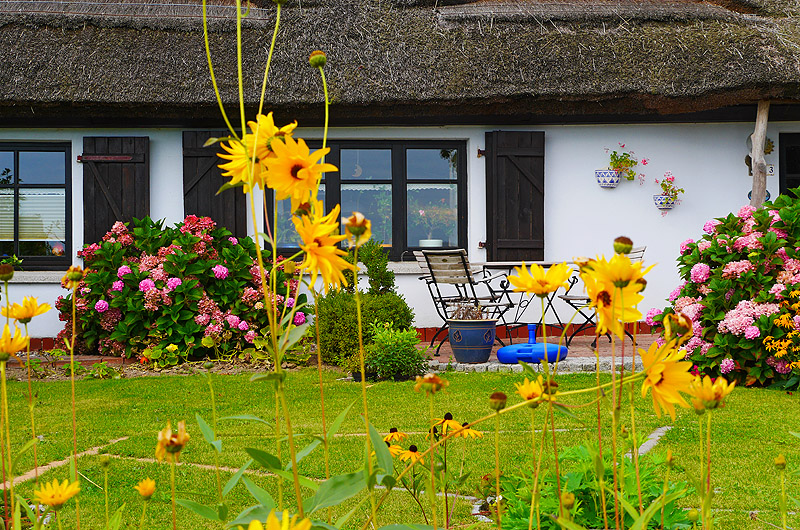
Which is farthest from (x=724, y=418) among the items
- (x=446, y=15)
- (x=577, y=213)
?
(x=446, y=15)

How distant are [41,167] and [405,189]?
152 inches

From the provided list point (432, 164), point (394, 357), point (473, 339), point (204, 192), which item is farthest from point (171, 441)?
point (432, 164)

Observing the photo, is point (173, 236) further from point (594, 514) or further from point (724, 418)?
point (594, 514)

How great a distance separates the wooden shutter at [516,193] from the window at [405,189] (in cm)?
42

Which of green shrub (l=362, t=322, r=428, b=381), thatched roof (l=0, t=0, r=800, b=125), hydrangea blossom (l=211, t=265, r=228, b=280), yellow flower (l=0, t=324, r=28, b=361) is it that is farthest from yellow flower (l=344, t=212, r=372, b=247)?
thatched roof (l=0, t=0, r=800, b=125)

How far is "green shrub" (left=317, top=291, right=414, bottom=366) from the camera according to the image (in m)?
6.46

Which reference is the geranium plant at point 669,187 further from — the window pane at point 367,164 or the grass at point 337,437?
the grass at point 337,437

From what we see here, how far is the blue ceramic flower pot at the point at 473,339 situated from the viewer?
616cm

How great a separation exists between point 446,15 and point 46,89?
4.27 metres

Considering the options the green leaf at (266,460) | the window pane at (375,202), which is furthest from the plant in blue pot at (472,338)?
the green leaf at (266,460)

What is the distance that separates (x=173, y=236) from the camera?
7172 mm

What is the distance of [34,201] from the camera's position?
7996 mm

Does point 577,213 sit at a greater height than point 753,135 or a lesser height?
Answer: lesser

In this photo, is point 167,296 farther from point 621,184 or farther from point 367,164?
point 621,184
